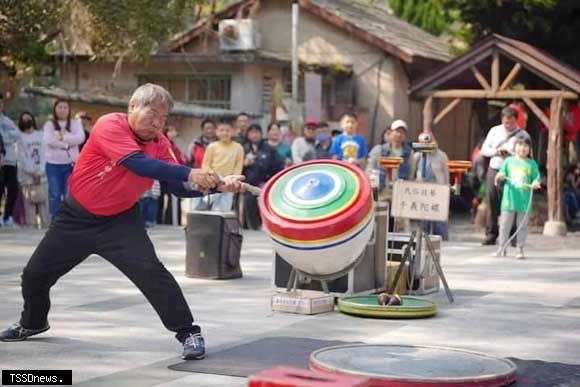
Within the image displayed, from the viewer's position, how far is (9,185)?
1786cm

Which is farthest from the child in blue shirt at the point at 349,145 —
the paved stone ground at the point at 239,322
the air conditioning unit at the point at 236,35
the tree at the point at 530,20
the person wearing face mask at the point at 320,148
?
the air conditioning unit at the point at 236,35

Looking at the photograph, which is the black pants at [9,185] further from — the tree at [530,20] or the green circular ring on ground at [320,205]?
the tree at [530,20]

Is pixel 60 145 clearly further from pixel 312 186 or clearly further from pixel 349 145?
pixel 312 186

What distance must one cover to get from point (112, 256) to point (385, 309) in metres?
2.85

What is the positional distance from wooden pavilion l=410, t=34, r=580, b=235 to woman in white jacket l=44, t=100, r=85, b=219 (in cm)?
646

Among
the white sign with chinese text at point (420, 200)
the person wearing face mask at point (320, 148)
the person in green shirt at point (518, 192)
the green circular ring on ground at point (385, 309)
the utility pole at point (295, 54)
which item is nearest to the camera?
the green circular ring on ground at point (385, 309)

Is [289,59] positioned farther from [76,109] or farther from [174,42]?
[76,109]

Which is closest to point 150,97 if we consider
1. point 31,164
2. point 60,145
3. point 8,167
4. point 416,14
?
point 60,145

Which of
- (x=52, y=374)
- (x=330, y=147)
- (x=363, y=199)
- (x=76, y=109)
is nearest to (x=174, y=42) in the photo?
(x=76, y=109)

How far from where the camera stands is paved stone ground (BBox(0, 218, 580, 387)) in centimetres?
793

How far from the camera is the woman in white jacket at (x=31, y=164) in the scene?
59.1 feet

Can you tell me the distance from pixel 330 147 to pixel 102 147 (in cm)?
1044

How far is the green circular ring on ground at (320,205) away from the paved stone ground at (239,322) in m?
0.91

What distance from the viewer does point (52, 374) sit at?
23.9 feet
